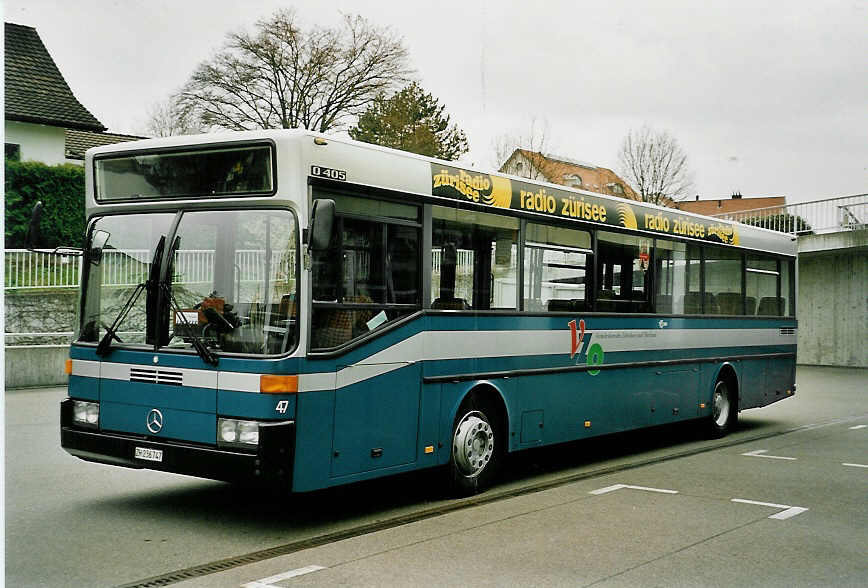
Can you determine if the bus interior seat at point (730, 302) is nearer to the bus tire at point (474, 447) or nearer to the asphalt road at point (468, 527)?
the asphalt road at point (468, 527)

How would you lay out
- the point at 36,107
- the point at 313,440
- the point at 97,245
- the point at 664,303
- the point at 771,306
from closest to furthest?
the point at 313,440 → the point at 97,245 → the point at 664,303 → the point at 771,306 → the point at 36,107

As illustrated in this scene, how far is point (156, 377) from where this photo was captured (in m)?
7.61

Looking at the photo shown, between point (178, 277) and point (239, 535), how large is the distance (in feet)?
6.67

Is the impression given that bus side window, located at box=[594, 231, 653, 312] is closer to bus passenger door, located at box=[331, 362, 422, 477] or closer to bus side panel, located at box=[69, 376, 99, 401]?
bus passenger door, located at box=[331, 362, 422, 477]

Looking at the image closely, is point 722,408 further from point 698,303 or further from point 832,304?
point 832,304

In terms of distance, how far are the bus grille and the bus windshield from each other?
21 centimetres

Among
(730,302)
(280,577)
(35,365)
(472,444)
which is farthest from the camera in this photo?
(35,365)

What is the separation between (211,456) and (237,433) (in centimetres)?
26

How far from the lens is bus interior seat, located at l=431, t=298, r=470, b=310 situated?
8.90 m

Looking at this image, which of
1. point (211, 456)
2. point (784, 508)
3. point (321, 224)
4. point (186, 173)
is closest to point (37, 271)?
point (186, 173)

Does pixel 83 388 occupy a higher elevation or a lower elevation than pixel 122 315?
lower

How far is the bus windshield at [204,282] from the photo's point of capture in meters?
7.34

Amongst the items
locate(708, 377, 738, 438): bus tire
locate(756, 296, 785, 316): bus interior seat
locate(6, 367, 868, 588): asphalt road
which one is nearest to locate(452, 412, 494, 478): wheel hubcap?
locate(6, 367, 868, 588): asphalt road

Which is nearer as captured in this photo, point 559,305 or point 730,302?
point 559,305
